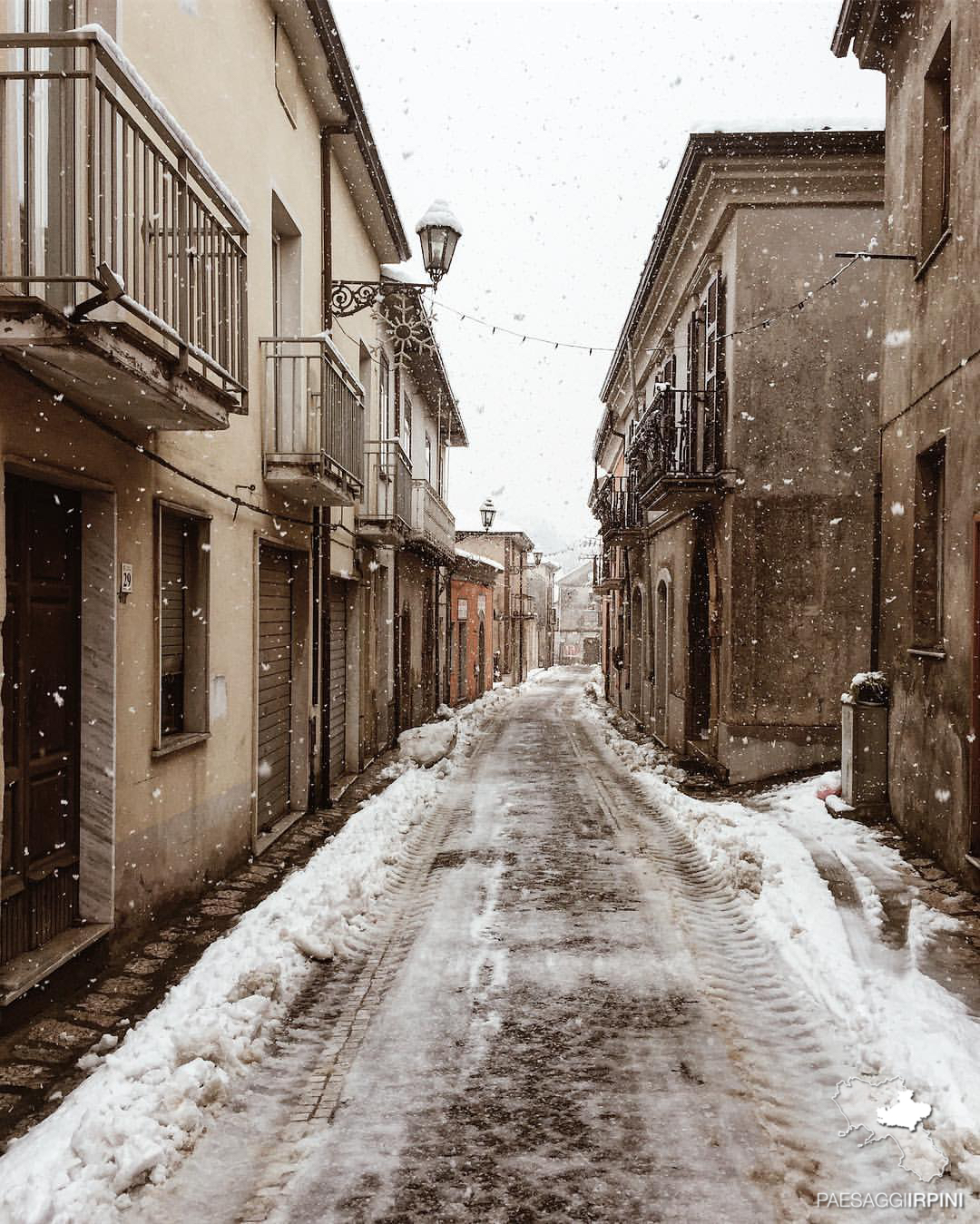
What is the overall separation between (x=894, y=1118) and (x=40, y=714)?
420 cm

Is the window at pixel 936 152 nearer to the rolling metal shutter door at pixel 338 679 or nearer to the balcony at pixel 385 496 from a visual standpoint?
the balcony at pixel 385 496

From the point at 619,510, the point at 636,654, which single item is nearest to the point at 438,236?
the point at 619,510

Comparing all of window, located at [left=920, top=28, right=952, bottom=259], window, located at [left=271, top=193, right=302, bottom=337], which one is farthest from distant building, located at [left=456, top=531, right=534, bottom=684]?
window, located at [left=920, top=28, right=952, bottom=259]

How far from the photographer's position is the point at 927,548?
822cm

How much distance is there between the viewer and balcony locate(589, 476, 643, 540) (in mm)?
18953

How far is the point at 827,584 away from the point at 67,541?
349 inches

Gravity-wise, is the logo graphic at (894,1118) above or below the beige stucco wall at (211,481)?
below

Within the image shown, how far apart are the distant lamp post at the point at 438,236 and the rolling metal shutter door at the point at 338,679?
4.13 m

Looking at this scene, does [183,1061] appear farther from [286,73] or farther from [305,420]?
[286,73]

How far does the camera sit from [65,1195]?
9.46 feet

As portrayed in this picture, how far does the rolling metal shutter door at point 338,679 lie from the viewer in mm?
11891

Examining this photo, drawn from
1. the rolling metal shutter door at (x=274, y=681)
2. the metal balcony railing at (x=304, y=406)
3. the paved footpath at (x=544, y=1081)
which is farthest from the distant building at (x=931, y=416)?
the rolling metal shutter door at (x=274, y=681)

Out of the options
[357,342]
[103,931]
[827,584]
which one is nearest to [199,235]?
[103,931]

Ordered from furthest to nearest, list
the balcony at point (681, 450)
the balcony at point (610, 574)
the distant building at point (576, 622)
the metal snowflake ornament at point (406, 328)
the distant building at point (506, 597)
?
the distant building at point (576, 622) → the distant building at point (506, 597) → the balcony at point (610, 574) → the metal snowflake ornament at point (406, 328) → the balcony at point (681, 450)
